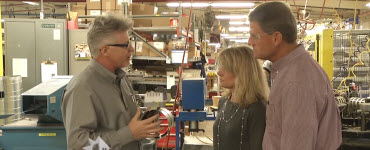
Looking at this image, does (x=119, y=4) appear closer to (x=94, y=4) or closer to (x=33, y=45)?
(x=94, y=4)

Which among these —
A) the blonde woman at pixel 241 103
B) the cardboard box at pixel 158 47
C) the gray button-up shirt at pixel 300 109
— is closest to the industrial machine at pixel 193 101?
the blonde woman at pixel 241 103

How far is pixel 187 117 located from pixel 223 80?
1.18 meters

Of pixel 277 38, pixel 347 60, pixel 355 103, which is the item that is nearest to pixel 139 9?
pixel 347 60

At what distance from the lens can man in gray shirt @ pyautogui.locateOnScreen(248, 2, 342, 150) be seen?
133cm

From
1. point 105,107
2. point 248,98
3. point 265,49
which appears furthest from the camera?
point 248,98

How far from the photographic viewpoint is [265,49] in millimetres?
1551

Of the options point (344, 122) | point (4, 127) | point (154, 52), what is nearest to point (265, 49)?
point (4, 127)

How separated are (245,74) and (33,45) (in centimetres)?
Result: 397

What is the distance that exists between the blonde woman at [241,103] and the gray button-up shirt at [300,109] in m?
0.42

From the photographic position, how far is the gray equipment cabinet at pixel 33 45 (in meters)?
4.95

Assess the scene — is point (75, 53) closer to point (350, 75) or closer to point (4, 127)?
point (4, 127)

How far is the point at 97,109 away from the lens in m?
1.68

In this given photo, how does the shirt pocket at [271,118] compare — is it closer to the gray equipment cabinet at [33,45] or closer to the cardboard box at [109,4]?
the gray equipment cabinet at [33,45]

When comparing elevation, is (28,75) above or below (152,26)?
below
